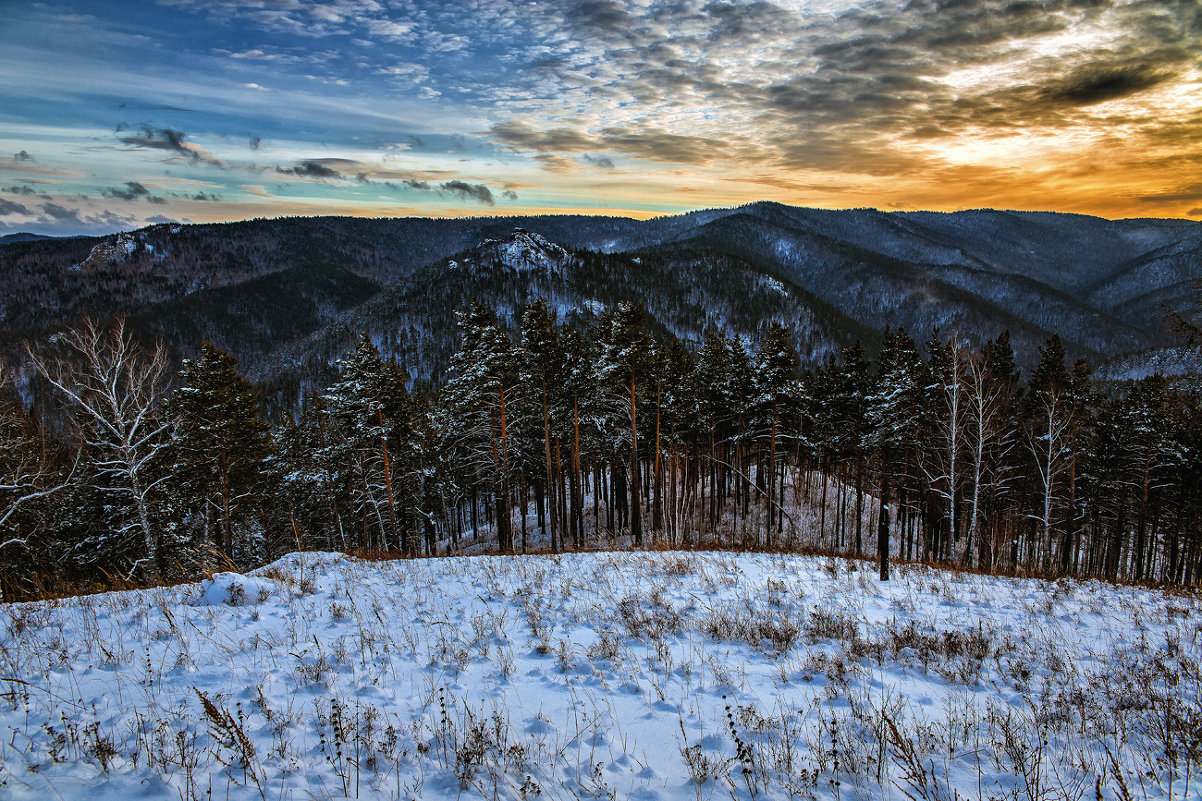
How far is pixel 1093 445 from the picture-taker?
31281mm

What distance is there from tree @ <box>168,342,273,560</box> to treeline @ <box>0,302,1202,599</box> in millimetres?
96

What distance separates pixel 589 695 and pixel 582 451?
93.8 feet

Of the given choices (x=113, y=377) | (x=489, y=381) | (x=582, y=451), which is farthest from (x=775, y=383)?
(x=113, y=377)

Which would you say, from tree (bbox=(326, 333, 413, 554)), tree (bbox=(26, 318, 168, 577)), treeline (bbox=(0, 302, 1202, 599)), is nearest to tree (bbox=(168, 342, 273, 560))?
treeline (bbox=(0, 302, 1202, 599))

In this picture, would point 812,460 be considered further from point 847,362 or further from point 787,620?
point 787,620

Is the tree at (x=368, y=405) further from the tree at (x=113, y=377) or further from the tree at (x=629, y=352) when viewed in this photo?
the tree at (x=629, y=352)

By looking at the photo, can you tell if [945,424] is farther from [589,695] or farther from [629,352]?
[589,695]

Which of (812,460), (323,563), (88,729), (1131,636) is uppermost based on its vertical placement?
(88,729)

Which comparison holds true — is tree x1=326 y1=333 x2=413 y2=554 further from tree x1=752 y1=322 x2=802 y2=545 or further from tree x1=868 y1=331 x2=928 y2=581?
tree x1=868 y1=331 x2=928 y2=581

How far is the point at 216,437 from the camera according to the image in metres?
21.1

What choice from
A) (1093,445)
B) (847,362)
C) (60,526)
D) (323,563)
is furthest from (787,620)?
(1093,445)

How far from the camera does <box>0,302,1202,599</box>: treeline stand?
20406 mm

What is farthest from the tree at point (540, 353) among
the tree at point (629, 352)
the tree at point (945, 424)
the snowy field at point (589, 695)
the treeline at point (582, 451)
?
the tree at point (945, 424)

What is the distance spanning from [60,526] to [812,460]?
49089 mm
